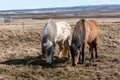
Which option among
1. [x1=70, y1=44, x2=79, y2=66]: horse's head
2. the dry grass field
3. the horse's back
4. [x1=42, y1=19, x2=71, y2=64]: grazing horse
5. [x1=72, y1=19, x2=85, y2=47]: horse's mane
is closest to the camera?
the dry grass field

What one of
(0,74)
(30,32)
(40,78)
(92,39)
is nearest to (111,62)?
(92,39)

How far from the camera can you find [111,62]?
1427 centimetres

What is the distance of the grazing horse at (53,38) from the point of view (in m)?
13.6

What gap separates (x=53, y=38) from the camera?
14078 mm

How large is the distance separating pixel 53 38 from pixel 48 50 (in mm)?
716

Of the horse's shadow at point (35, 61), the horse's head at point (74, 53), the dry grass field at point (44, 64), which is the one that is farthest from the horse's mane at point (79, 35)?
the horse's shadow at point (35, 61)

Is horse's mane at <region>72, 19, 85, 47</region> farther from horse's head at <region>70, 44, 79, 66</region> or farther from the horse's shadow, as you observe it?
the horse's shadow

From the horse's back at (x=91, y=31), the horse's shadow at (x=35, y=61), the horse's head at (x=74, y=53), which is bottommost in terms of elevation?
the horse's shadow at (x=35, y=61)

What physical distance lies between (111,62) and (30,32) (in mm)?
8886

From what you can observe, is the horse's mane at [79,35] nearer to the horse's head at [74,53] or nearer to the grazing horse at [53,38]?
the horse's head at [74,53]

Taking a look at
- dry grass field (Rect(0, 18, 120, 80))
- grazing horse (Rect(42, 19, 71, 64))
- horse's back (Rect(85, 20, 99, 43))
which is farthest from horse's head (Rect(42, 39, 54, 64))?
horse's back (Rect(85, 20, 99, 43))

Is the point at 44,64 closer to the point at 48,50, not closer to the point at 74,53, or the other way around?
the point at 48,50

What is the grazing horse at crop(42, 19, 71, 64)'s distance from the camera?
44.7 feet

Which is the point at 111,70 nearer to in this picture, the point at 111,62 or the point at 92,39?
the point at 111,62
